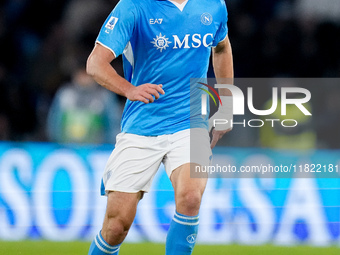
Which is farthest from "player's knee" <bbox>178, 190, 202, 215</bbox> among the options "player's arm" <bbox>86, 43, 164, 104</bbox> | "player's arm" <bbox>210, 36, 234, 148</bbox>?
"player's arm" <bbox>210, 36, 234, 148</bbox>

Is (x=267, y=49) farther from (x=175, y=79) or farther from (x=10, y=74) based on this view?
(x=175, y=79)

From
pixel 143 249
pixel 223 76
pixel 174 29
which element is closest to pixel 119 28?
pixel 174 29

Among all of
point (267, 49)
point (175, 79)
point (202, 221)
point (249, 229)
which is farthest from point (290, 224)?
point (267, 49)

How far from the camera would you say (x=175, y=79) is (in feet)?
13.9

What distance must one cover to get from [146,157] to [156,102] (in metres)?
0.35

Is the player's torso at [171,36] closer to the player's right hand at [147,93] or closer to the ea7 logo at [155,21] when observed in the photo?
the ea7 logo at [155,21]

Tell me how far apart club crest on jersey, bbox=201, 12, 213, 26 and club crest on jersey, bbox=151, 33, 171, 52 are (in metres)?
0.28

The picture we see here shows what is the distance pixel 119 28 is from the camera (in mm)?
4070

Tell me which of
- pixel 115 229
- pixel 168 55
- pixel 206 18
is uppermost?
pixel 206 18

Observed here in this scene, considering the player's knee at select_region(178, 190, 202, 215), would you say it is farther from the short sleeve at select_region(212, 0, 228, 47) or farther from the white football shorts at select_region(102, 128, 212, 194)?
the short sleeve at select_region(212, 0, 228, 47)

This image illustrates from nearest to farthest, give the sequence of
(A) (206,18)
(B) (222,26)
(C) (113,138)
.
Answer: (A) (206,18)
(B) (222,26)
(C) (113,138)

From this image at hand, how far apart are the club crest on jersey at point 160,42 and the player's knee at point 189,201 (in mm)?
909

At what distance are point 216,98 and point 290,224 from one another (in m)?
2.26

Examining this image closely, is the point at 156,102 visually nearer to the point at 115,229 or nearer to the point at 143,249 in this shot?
the point at 115,229
